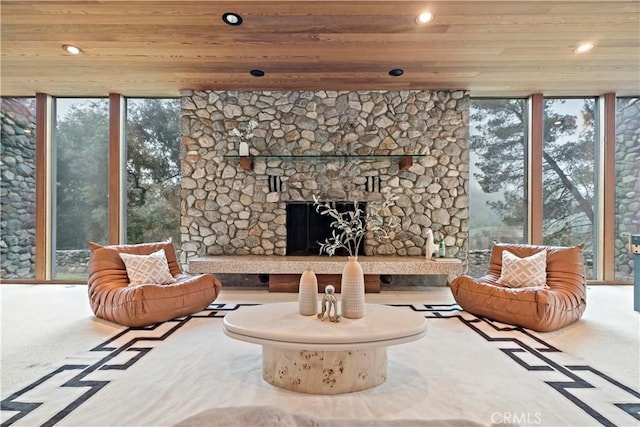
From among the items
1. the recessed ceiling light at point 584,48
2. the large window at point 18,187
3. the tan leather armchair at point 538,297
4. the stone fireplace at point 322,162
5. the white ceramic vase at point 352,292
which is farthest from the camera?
the large window at point 18,187

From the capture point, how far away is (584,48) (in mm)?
3732

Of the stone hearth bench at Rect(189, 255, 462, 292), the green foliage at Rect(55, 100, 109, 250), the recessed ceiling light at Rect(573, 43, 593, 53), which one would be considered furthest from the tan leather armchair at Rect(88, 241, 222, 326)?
the recessed ceiling light at Rect(573, 43, 593, 53)

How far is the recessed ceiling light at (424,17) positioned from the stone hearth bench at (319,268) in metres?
2.77

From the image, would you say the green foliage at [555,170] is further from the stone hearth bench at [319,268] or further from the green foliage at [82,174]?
the green foliage at [82,174]

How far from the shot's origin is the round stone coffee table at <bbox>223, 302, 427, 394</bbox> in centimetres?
185

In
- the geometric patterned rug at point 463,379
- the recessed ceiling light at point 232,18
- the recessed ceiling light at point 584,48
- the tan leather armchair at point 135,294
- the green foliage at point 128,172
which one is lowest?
the geometric patterned rug at point 463,379

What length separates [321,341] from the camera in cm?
182

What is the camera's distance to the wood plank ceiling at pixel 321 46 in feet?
10.2

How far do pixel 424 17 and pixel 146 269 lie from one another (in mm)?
3671

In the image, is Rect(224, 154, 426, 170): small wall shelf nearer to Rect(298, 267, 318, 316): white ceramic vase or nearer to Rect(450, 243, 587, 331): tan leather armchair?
Rect(450, 243, 587, 331): tan leather armchair

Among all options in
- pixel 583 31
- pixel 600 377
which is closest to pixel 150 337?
pixel 600 377

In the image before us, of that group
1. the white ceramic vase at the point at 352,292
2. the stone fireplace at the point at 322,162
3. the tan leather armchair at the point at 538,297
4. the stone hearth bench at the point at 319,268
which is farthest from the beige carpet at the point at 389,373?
the stone fireplace at the point at 322,162

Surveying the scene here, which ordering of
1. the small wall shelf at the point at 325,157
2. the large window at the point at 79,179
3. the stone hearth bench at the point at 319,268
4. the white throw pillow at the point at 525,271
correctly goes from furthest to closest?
the large window at the point at 79,179 < the small wall shelf at the point at 325,157 < the stone hearth bench at the point at 319,268 < the white throw pillow at the point at 525,271

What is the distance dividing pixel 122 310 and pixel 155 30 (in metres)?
2.75
